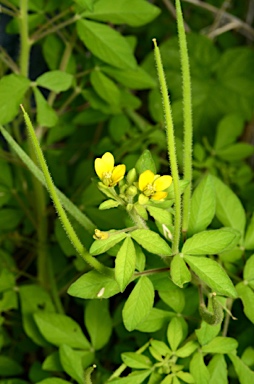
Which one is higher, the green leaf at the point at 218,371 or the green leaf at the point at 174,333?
the green leaf at the point at 174,333

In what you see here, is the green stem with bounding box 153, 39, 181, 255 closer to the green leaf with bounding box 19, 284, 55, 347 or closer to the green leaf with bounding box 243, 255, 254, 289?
the green leaf with bounding box 243, 255, 254, 289

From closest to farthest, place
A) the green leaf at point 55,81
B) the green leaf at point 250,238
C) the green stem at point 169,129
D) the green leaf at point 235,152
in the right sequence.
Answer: the green stem at point 169,129 → the green leaf at point 250,238 → the green leaf at point 55,81 → the green leaf at point 235,152

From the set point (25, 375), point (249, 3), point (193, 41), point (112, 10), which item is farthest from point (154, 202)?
point (249, 3)

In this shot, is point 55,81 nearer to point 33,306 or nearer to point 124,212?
point 124,212

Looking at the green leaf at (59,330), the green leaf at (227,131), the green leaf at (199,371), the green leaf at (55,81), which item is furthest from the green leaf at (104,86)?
the green leaf at (199,371)

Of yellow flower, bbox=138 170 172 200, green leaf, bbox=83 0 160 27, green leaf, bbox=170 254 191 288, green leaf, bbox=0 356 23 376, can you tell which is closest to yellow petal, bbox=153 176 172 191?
yellow flower, bbox=138 170 172 200

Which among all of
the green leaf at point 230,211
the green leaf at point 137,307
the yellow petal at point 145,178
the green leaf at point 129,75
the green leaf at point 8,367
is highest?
the yellow petal at point 145,178

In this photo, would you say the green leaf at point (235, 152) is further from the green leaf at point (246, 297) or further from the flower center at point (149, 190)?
the flower center at point (149, 190)
